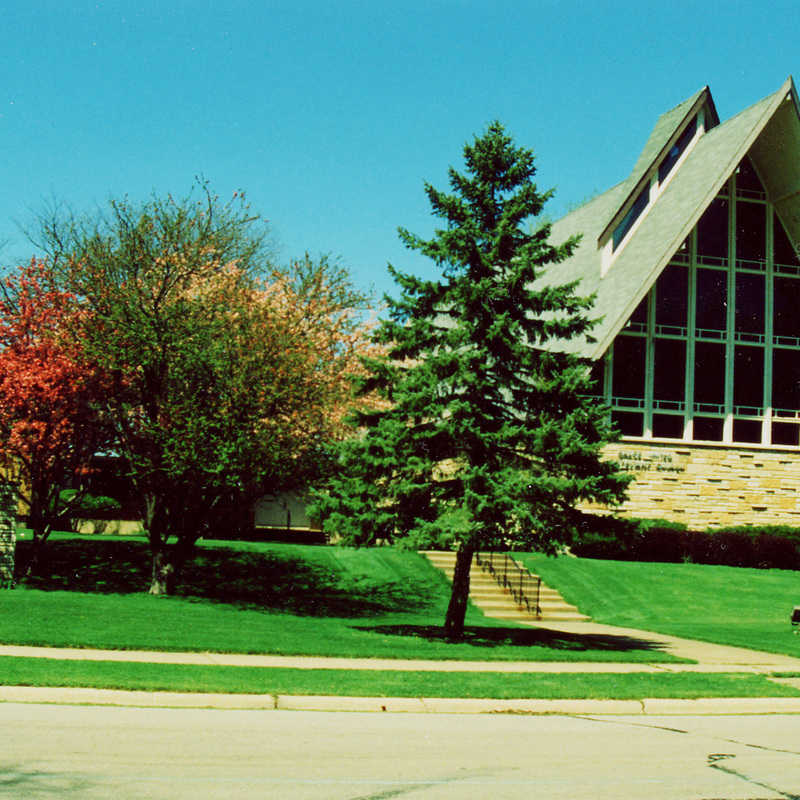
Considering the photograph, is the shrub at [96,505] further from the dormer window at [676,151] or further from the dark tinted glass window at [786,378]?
the dark tinted glass window at [786,378]

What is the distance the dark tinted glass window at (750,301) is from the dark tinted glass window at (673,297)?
6.43 feet

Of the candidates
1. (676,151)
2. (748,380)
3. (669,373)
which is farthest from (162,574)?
(676,151)

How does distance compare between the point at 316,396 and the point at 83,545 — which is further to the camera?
the point at 83,545

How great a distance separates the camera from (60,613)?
17062 mm

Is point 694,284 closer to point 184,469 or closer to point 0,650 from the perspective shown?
point 184,469

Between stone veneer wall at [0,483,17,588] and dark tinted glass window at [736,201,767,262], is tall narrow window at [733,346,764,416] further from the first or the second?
stone veneer wall at [0,483,17,588]

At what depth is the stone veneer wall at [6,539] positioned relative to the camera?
70.1ft

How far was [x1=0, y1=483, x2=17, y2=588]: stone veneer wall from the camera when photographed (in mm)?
21375

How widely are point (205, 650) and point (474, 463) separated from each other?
537 cm

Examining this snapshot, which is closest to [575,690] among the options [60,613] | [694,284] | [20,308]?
[60,613]

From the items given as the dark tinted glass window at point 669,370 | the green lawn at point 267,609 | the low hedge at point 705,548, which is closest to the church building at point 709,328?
the dark tinted glass window at point 669,370

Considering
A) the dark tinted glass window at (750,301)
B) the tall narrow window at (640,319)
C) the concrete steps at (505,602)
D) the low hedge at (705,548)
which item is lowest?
the concrete steps at (505,602)

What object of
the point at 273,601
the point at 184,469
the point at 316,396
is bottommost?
the point at 273,601

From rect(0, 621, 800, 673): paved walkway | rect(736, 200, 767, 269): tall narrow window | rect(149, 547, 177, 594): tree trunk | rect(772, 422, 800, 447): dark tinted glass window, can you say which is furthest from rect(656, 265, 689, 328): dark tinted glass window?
rect(149, 547, 177, 594): tree trunk
